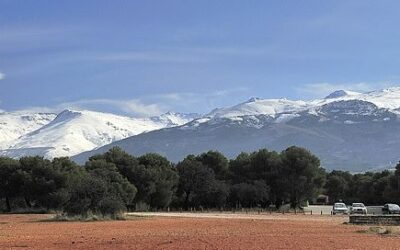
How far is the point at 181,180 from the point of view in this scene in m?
94.7

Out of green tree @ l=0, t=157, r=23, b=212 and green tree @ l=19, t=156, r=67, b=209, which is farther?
green tree @ l=0, t=157, r=23, b=212

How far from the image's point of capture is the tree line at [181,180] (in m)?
79.1

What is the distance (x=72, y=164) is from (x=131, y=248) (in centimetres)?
6076

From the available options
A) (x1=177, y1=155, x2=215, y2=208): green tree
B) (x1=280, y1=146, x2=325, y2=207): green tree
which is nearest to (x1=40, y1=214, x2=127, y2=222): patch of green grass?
(x1=177, y1=155, x2=215, y2=208): green tree

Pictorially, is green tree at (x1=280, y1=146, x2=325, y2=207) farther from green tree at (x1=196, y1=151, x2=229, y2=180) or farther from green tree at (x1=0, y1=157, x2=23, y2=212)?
green tree at (x1=0, y1=157, x2=23, y2=212)

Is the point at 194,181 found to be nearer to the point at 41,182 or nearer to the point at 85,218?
the point at 41,182

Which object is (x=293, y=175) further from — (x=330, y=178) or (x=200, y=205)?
(x=330, y=178)

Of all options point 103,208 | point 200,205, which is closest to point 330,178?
point 200,205

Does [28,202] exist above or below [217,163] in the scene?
below

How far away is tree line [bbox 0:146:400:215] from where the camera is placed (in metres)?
79.1

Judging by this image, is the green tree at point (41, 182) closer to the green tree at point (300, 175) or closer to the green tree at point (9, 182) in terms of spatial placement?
the green tree at point (9, 182)

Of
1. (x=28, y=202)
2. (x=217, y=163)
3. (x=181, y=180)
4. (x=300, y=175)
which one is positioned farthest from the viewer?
(x=217, y=163)

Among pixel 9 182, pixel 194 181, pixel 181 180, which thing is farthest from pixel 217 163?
pixel 9 182

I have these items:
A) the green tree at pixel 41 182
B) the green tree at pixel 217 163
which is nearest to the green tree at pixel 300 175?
the green tree at pixel 217 163
